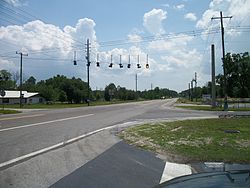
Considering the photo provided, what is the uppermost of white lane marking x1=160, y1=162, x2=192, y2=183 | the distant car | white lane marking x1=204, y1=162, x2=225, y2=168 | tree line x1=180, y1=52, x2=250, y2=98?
tree line x1=180, y1=52, x2=250, y2=98

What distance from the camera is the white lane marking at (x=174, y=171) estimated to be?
7109mm

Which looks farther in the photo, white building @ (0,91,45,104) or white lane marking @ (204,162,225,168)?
white building @ (0,91,45,104)

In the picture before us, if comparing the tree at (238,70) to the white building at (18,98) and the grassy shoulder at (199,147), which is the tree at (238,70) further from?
the grassy shoulder at (199,147)

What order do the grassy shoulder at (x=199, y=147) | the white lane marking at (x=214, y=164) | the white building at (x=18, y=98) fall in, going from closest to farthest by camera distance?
1. the white lane marking at (x=214, y=164)
2. the grassy shoulder at (x=199, y=147)
3. the white building at (x=18, y=98)

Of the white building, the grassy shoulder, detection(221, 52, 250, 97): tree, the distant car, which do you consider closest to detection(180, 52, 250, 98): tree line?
detection(221, 52, 250, 97): tree

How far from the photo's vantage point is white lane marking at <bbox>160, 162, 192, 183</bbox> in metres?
7.11

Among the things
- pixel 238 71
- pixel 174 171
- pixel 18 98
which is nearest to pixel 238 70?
pixel 238 71

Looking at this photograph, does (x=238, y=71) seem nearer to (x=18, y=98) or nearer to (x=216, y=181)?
(x=18, y=98)

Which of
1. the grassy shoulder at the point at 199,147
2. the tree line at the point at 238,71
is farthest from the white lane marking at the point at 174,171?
the tree line at the point at 238,71

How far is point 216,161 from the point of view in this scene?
8664 mm

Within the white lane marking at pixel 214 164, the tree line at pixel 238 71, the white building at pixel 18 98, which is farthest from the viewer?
the white building at pixel 18 98

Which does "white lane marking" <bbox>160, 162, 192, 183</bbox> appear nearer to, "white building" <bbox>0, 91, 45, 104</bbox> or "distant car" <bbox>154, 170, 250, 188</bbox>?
"distant car" <bbox>154, 170, 250, 188</bbox>

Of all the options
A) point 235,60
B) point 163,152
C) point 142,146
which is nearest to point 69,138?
point 142,146

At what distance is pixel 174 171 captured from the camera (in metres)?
7.67
